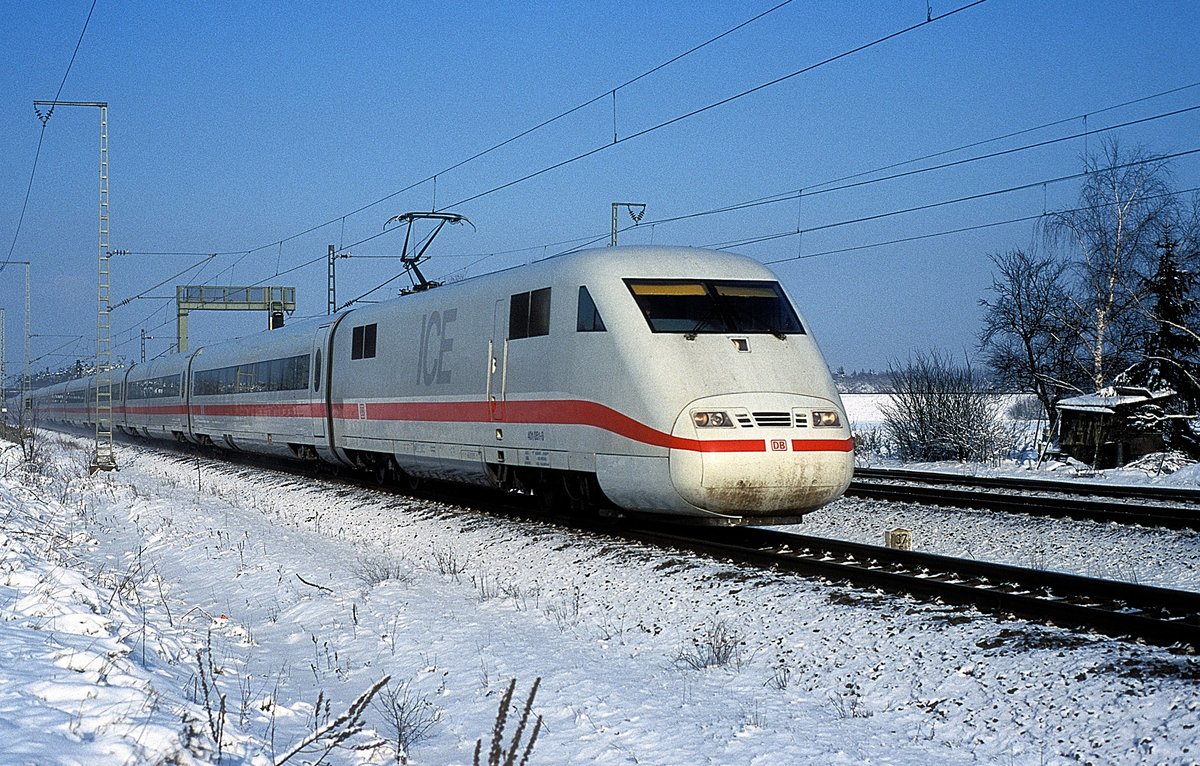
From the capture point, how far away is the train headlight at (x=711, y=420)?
10.1 meters

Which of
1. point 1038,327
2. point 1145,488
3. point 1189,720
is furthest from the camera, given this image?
point 1038,327

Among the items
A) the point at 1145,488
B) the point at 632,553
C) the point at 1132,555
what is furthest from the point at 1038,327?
the point at 632,553

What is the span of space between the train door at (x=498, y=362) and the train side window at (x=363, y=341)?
4.84 metres

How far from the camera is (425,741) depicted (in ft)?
19.0

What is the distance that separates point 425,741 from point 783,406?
5548 mm

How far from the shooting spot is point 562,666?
7059 millimetres

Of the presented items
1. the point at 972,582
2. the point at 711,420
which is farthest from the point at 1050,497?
the point at 972,582

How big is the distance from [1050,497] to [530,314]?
7566 millimetres

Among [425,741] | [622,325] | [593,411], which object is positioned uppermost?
[622,325]

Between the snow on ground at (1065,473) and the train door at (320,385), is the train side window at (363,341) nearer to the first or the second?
the train door at (320,385)

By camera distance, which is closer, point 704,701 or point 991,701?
point 991,701

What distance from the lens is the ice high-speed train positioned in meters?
10.1

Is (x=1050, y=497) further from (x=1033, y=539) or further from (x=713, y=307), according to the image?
(x=713, y=307)

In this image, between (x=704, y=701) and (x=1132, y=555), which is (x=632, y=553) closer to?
(x=704, y=701)
